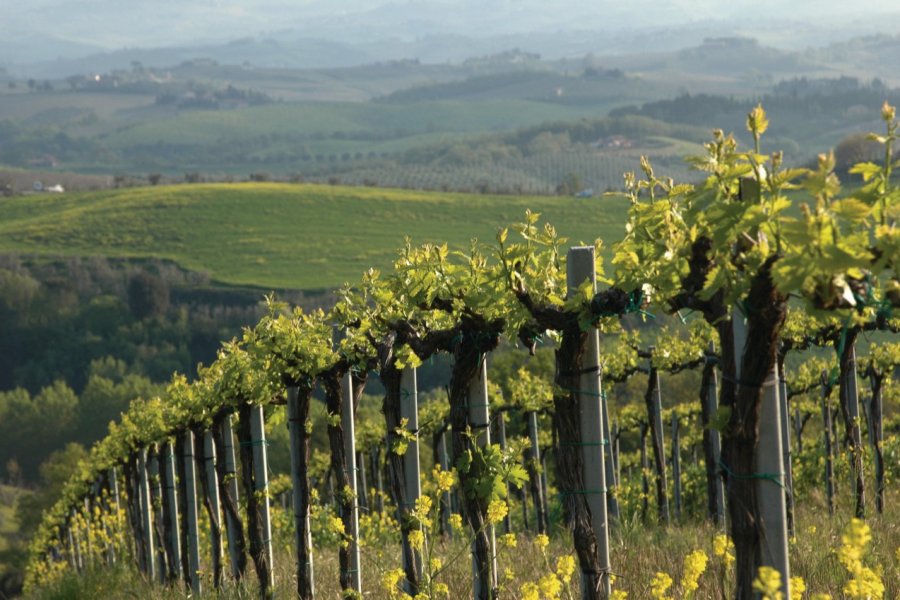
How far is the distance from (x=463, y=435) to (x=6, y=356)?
99655 millimetres

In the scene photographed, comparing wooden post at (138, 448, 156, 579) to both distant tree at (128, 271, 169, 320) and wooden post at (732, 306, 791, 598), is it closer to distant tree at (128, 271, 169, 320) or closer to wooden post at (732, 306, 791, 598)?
wooden post at (732, 306, 791, 598)

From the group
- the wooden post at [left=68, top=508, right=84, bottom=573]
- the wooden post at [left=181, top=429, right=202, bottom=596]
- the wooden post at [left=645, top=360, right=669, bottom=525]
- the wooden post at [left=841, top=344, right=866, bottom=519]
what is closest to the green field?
the wooden post at [left=68, top=508, right=84, bottom=573]

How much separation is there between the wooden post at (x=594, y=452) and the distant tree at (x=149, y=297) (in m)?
89.4

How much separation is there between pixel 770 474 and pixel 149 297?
91.7 meters

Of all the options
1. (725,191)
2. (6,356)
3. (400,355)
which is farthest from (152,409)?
(6,356)

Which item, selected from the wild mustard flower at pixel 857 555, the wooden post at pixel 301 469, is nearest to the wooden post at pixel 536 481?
the wooden post at pixel 301 469

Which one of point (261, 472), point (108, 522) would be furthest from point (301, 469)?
point (108, 522)

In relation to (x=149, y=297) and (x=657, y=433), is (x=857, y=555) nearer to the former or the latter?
(x=657, y=433)

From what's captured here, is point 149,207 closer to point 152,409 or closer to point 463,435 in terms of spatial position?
point 152,409

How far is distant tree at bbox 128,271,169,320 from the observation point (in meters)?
92.8

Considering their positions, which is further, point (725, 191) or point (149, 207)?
point (149, 207)

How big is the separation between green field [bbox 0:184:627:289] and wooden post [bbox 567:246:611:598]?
79.1 metres

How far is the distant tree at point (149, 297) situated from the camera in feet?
305

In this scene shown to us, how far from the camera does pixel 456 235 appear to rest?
3583 inches
